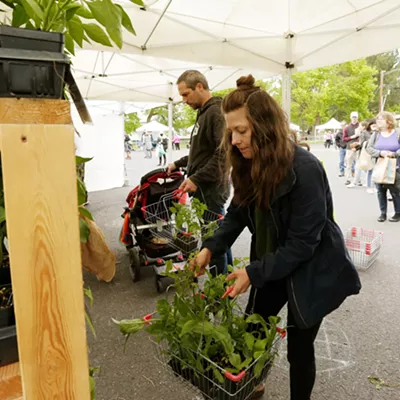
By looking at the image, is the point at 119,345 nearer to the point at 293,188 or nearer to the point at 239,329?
the point at 239,329

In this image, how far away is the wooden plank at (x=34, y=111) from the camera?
530 millimetres

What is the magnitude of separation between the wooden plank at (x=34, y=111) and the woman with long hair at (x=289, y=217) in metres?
0.83

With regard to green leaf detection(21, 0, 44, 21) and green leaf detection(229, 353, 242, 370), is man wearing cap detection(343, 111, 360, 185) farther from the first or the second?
green leaf detection(21, 0, 44, 21)

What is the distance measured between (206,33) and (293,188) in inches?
121

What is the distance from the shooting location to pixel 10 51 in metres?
0.56

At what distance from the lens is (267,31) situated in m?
3.82

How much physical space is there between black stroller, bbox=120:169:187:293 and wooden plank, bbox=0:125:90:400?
269 cm

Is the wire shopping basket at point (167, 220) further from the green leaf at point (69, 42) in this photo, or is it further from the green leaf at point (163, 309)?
the green leaf at point (69, 42)

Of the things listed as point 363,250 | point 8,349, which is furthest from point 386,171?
point 8,349

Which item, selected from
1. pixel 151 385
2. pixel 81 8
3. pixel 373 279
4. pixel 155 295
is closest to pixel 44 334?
pixel 81 8

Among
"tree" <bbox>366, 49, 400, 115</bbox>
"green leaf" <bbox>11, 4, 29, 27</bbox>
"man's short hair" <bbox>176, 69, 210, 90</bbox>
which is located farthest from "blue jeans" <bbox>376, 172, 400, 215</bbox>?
"tree" <bbox>366, 49, 400, 115</bbox>

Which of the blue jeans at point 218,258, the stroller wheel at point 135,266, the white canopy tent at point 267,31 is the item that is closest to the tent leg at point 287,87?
the white canopy tent at point 267,31

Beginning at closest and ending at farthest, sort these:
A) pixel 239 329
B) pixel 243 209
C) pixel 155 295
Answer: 1. pixel 239 329
2. pixel 243 209
3. pixel 155 295

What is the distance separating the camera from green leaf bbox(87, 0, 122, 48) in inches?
28.6
